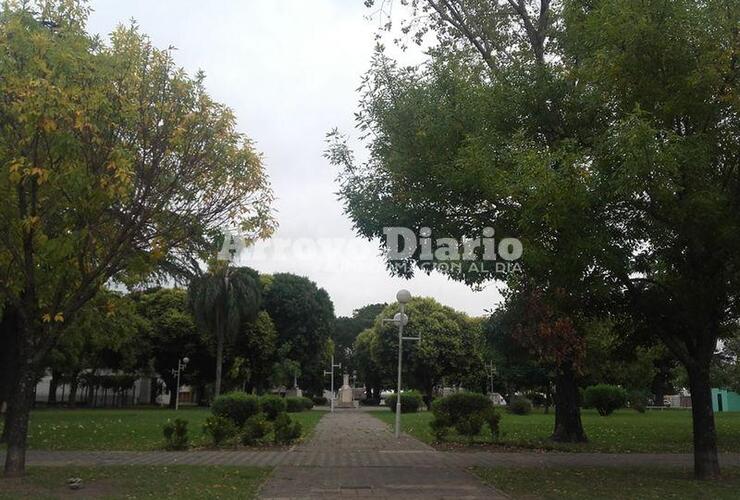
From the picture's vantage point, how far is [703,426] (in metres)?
12.0

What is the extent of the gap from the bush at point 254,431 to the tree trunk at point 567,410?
8288 mm

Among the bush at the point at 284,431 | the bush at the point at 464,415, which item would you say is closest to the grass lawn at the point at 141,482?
the bush at the point at 284,431

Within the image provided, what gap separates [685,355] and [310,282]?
156ft

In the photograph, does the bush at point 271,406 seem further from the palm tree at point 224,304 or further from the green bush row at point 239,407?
the palm tree at point 224,304

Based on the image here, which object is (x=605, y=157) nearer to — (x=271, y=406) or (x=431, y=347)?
(x=271, y=406)

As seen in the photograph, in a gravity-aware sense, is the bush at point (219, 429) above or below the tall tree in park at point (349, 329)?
below

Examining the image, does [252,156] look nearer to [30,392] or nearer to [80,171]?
[80,171]

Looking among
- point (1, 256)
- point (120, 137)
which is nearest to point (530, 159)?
point (120, 137)

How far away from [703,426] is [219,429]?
11.0m

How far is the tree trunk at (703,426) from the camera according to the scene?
472 inches

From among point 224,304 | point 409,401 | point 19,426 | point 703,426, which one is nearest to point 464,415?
point 703,426

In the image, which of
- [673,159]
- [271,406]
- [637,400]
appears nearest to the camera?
[673,159]

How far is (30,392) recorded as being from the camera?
36.8 feet

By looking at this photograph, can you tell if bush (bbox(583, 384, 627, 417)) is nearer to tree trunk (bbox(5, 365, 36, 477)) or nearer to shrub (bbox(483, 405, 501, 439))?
shrub (bbox(483, 405, 501, 439))
